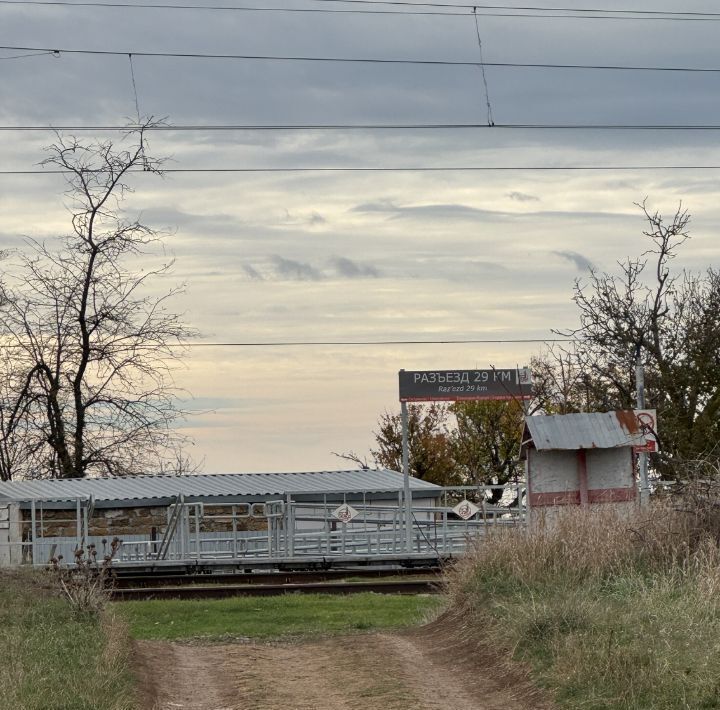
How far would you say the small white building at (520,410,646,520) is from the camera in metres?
20.4

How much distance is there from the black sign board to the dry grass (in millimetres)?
12837

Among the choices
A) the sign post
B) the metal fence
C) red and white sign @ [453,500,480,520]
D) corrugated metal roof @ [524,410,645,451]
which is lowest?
the metal fence

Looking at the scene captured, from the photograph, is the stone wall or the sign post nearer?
the sign post

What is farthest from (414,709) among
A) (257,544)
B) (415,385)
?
(257,544)

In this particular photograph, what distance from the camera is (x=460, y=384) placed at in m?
28.3

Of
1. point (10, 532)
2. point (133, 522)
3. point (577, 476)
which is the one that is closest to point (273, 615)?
point (577, 476)

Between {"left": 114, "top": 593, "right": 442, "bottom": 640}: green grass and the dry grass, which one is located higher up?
the dry grass

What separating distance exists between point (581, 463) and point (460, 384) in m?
7.89

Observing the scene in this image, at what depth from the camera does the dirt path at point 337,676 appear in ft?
34.7

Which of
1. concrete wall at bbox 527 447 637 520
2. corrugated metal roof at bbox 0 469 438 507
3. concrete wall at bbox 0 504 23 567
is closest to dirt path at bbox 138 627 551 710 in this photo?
concrete wall at bbox 527 447 637 520

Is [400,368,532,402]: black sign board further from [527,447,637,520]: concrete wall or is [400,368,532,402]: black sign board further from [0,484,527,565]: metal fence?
[527,447,637,520]: concrete wall

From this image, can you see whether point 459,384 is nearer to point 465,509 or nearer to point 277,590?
point 465,509

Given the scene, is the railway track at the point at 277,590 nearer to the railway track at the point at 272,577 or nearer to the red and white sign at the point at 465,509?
the railway track at the point at 272,577

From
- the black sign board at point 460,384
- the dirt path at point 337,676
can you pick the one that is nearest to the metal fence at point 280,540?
the black sign board at point 460,384
